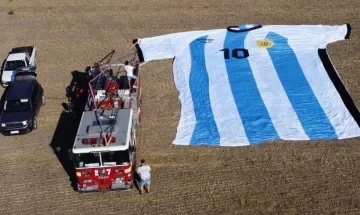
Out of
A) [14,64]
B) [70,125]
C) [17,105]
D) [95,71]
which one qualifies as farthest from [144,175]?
[14,64]

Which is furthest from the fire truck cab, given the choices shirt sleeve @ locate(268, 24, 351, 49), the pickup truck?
shirt sleeve @ locate(268, 24, 351, 49)

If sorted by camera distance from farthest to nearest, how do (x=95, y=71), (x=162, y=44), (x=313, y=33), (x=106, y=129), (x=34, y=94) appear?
(x=162, y=44)
(x=313, y=33)
(x=95, y=71)
(x=34, y=94)
(x=106, y=129)

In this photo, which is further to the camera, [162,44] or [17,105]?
[162,44]

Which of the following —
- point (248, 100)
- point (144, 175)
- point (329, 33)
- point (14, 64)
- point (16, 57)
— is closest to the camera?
point (144, 175)

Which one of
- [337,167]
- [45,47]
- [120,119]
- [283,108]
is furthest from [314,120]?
[45,47]

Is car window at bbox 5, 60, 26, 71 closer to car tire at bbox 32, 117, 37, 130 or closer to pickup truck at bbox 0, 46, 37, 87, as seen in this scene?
pickup truck at bbox 0, 46, 37, 87

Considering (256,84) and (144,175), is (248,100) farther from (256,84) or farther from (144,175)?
(144,175)

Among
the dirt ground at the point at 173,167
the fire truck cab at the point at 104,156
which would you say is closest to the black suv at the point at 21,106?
the dirt ground at the point at 173,167
